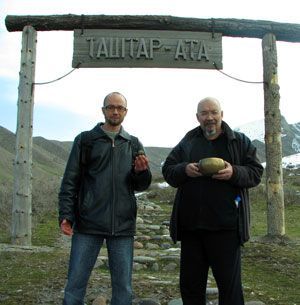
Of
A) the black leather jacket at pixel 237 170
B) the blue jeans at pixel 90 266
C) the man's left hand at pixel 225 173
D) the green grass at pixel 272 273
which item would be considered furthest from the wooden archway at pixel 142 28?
the man's left hand at pixel 225 173

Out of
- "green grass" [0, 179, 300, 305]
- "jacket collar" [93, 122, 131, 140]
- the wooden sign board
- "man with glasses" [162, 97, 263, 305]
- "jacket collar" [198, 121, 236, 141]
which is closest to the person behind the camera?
"man with glasses" [162, 97, 263, 305]

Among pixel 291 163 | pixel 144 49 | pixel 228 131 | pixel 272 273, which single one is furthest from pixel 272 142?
pixel 291 163

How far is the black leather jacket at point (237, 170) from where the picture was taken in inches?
163

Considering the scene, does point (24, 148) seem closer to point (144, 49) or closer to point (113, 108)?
point (144, 49)

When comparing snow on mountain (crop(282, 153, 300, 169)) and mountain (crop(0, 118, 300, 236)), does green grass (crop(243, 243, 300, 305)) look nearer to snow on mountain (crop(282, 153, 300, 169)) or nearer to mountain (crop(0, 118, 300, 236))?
mountain (crop(0, 118, 300, 236))

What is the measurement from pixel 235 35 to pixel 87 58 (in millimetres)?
2960

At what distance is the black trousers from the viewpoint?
162 inches

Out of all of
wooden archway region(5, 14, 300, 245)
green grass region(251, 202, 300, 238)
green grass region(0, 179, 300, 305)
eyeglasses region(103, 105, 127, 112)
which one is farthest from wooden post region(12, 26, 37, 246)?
eyeglasses region(103, 105, 127, 112)

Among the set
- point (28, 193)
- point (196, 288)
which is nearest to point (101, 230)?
point (196, 288)

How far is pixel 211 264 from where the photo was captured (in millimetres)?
4203

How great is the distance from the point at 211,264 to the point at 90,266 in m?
1.02

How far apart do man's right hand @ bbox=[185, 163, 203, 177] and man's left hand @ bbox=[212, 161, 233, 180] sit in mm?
132

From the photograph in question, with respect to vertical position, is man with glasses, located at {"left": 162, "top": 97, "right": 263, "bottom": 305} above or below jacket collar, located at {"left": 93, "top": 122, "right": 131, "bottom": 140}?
below

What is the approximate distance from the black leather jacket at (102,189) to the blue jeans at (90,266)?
9 cm
